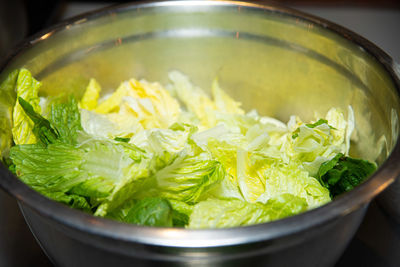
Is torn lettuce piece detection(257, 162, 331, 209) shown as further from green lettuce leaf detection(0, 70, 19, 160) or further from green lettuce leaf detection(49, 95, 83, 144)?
green lettuce leaf detection(0, 70, 19, 160)

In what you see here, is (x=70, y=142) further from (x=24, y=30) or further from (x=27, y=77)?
(x=24, y=30)

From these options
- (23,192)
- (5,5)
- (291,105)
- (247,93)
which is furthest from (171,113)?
(5,5)

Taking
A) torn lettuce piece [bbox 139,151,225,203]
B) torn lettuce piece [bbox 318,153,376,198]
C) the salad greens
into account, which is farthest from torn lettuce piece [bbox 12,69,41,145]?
torn lettuce piece [bbox 318,153,376,198]

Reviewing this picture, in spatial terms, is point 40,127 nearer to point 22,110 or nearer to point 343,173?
point 22,110

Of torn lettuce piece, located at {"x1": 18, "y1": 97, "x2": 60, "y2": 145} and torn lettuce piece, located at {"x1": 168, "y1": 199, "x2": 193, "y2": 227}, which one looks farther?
torn lettuce piece, located at {"x1": 18, "y1": 97, "x2": 60, "y2": 145}

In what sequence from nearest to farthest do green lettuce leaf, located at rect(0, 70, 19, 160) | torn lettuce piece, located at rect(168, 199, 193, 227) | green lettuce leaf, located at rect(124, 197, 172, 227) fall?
1. green lettuce leaf, located at rect(124, 197, 172, 227)
2. torn lettuce piece, located at rect(168, 199, 193, 227)
3. green lettuce leaf, located at rect(0, 70, 19, 160)

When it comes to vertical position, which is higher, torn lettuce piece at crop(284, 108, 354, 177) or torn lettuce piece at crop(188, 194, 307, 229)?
torn lettuce piece at crop(284, 108, 354, 177)

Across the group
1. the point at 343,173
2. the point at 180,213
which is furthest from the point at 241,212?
the point at 343,173
